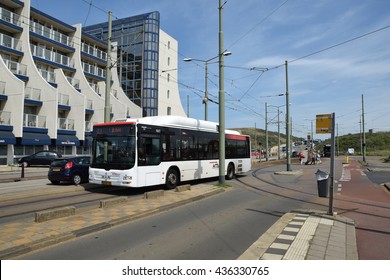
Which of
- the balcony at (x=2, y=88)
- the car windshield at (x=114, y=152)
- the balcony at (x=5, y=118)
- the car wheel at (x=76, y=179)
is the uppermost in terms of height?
the balcony at (x=2, y=88)

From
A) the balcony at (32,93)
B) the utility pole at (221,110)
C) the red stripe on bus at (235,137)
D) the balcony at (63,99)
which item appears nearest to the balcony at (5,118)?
the balcony at (32,93)

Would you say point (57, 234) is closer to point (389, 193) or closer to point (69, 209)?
point (69, 209)

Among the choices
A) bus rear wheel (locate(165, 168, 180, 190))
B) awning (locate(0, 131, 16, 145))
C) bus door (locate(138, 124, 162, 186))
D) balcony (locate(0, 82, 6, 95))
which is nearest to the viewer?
bus door (locate(138, 124, 162, 186))

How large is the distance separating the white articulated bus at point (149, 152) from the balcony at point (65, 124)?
26470 mm

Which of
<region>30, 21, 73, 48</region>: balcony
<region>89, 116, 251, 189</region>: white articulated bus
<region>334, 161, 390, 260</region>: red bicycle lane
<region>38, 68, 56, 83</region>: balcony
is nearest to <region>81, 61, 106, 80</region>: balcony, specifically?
<region>30, 21, 73, 48</region>: balcony

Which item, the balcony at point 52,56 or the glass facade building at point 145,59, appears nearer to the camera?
the balcony at point 52,56

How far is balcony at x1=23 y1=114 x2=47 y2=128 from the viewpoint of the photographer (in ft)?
109

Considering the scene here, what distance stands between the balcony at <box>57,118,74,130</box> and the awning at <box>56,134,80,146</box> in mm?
1201

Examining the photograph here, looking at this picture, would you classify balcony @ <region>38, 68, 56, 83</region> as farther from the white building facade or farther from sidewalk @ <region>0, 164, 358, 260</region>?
sidewalk @ <region>0, 164, 358, 260</region>

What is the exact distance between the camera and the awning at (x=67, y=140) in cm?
3570

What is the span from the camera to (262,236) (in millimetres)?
6426

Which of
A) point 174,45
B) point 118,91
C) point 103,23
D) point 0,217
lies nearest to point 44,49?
point 118,91

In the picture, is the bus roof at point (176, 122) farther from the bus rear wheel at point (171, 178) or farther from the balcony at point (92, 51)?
the balcony at point (92, 51)

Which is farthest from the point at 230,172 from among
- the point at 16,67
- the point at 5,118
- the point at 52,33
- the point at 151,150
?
the point at 52,33
